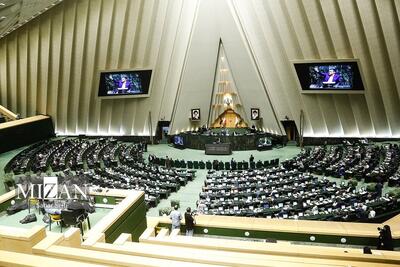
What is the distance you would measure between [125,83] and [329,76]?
15.2 m

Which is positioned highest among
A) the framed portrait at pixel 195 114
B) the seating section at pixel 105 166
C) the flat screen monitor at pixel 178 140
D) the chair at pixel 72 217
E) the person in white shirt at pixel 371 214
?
the framed portrait at pixel 195 114

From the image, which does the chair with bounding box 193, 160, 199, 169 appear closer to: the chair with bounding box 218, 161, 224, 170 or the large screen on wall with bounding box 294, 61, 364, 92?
the chair with bounding box 218, 161, 224, 170

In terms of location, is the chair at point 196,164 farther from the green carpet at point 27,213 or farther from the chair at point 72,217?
the chair at point 72,217

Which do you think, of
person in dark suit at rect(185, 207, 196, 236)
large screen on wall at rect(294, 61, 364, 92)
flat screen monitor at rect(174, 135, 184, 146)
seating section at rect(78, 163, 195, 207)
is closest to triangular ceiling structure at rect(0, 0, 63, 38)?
seating section at rect(78, 163, 195, 207)

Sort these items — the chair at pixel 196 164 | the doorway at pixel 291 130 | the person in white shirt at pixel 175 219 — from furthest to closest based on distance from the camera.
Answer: the doorway at pixel 291 130 < the chair at pixel 196 164 < the person in white shirt at pixel 175 219

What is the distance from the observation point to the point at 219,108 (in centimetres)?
3294

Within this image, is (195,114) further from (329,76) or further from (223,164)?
(329,76)

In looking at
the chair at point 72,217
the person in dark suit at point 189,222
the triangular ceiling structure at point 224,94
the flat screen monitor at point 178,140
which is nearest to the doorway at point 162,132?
the flat screen monitor at point 178,140

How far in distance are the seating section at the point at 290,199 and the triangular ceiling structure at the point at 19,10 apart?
548 inches

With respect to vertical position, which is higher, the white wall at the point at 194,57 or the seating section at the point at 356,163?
the white wall at the point at 194,57

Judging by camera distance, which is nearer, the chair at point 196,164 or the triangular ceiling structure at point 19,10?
the triangular ceiling structure at point 19,10

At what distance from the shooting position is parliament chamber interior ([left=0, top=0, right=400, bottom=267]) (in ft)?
49.4

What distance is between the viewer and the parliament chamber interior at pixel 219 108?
49.4 ft

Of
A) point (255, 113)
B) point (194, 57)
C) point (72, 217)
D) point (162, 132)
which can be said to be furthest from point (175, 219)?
point (162, 132)
